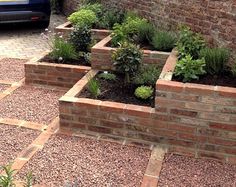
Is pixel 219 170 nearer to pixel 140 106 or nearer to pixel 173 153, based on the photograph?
pixel 173 153

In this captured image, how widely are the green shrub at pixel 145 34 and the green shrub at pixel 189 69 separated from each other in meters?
1.35

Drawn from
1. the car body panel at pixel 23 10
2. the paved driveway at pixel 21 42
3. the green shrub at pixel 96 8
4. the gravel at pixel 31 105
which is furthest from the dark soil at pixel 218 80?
the car body panel at pixel 23 10

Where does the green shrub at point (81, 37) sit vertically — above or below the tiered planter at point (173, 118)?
above

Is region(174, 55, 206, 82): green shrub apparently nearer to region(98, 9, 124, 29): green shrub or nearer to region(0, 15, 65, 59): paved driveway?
region(98, 9, 124, 29): green shrub

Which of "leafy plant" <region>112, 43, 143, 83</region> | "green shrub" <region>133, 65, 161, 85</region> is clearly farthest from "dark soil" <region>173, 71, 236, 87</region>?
"leafy plant" <region>112, 43, 143, 83</region>

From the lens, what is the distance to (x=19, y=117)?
433cm

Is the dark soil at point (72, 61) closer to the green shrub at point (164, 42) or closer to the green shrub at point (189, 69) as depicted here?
the green shrub at point (164, 42)

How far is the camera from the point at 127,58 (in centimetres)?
432

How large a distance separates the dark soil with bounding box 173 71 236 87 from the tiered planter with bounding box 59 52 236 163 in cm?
29

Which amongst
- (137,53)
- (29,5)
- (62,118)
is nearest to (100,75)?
(137,53)

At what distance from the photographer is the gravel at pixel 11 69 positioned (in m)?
5.52

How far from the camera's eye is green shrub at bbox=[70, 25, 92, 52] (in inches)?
216

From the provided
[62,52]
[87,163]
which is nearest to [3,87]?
[62,52]

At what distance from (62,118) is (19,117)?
2.06 feet
